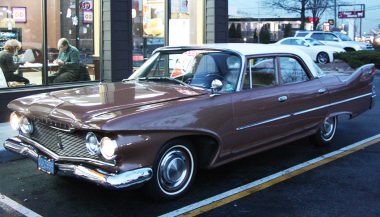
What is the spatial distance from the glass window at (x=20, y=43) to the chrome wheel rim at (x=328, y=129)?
17.6 ft

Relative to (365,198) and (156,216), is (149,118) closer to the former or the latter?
(156,216)

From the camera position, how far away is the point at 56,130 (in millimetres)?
4746

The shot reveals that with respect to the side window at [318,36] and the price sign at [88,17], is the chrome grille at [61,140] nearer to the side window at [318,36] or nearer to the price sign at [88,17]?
the price sign at [88,17]

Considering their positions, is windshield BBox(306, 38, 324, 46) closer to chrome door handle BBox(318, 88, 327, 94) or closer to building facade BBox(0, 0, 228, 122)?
building facade BBox(0, 0, 228, 122)

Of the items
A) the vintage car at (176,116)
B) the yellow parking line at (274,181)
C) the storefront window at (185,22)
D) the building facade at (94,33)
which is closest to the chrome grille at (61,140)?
the vintage car at (176,116)

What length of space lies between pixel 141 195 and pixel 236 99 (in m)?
1.43

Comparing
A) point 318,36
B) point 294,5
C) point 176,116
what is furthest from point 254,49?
point 294,5

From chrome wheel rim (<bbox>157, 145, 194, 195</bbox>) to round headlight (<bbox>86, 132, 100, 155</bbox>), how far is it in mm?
648

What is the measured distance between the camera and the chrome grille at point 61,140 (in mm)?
4535

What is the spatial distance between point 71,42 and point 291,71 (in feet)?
17.4

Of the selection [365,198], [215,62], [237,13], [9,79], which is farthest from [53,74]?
[237,13]

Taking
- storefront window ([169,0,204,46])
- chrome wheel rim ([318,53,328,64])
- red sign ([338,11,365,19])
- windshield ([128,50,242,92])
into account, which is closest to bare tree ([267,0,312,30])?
red sign ([338,11,365,19])

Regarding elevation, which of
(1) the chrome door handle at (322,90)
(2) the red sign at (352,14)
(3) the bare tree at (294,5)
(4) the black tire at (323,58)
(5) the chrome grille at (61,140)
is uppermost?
(3) the bare tree at (294,5)

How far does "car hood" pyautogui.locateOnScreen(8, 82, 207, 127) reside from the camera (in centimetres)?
454
